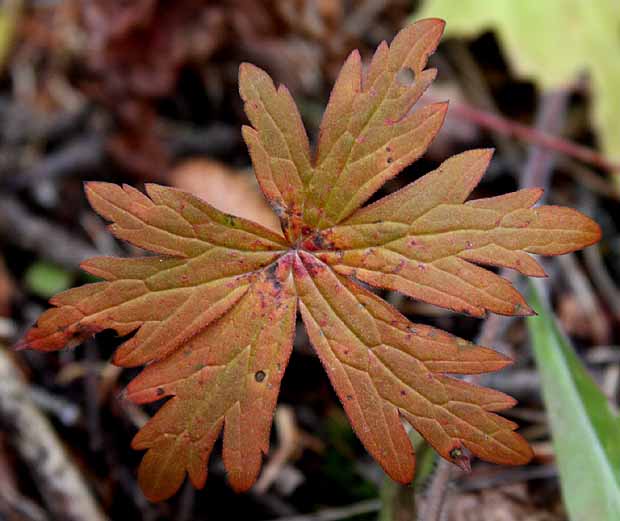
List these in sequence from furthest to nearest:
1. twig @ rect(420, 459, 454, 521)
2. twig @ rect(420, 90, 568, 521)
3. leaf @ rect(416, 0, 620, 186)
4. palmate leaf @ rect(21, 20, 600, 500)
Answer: leaf @ rect(416, 0, 620, 186) → twig @ rect(420, 90, 568, 521) → twig @ rect(420, 459, 454, 521) → palmate leaf @ rect(21, 20, 600, 500)

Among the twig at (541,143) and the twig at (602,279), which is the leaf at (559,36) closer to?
the twig at (541,143)

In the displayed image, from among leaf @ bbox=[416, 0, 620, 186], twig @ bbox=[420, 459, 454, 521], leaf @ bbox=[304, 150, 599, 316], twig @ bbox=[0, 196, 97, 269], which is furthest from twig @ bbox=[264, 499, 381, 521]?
leaf @ bbox=[416, 0, 620, 186]

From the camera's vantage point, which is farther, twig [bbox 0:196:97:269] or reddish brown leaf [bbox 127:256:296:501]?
twig [bbox 0:196:97:269]

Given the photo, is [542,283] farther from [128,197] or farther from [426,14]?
[128,197]

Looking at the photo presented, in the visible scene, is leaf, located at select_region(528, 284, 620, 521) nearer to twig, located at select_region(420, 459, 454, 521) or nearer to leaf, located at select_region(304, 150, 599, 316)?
twig, located at select_region(420, 459, 454, 521)

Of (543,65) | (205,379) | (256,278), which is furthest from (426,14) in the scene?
(205,379)

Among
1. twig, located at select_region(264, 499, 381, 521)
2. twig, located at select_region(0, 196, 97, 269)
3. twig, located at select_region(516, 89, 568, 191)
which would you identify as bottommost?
twig, located at select_region(264, 499, 381, 521)

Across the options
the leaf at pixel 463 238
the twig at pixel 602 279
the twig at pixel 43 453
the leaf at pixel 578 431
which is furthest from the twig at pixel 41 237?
the twig at pixel 602 279
